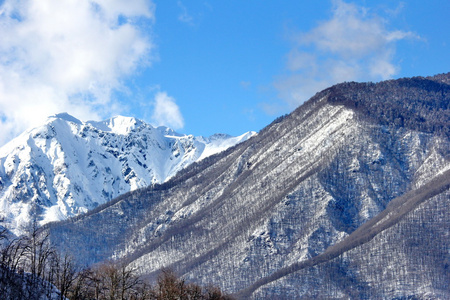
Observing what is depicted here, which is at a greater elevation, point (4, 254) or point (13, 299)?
point (4, 254)

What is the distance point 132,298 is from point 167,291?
591 cm

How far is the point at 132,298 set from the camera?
124 metres

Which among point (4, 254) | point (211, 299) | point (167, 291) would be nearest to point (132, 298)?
point (167, 291)

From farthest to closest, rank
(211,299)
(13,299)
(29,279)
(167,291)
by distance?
1. (211,299)
2. (167,291)
3. (29,279)
4. (13,299)

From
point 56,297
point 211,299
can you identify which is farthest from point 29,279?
point 211,299

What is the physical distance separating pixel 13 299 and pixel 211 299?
222 ft

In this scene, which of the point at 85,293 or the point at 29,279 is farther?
→ the point at 85,293

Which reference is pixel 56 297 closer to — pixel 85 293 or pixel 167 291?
pixel 85 293

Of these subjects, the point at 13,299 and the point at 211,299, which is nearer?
the point at 13,299

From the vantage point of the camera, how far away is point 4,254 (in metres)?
87.1

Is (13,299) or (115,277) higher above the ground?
(115,277)

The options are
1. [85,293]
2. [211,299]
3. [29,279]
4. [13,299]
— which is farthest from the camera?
[211,299]

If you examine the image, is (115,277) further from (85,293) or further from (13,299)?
(13,299)

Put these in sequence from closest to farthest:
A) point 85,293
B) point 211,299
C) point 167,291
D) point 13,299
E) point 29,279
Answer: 1. point 13,299
2. point 29,279
3. point 85,293
4. point 167,291
5. point 211,299
